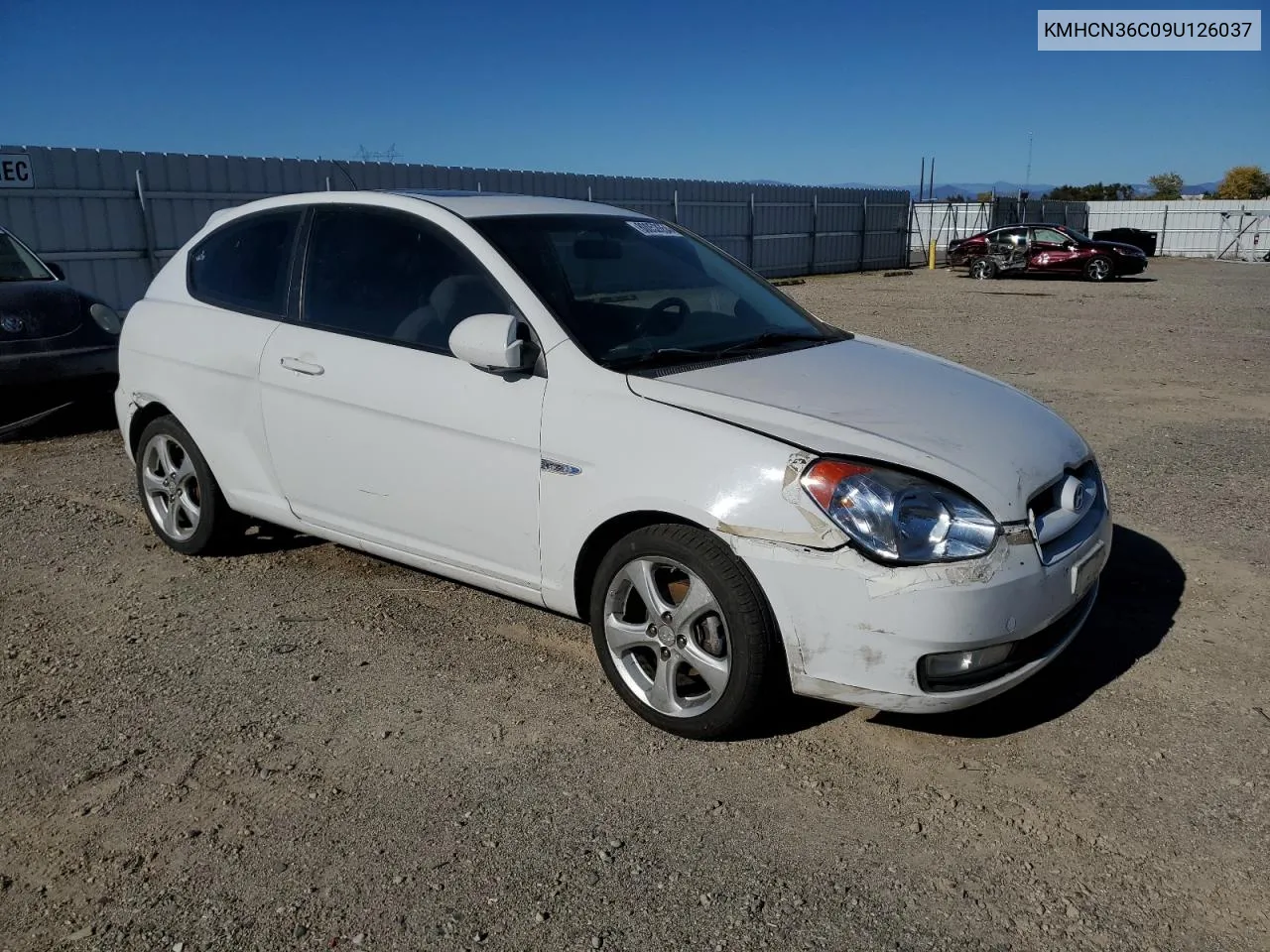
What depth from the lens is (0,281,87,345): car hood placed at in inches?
309

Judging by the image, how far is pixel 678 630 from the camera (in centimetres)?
333

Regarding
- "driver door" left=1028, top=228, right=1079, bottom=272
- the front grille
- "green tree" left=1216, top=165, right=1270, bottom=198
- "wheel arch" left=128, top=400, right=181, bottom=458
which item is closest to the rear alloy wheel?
"driver door" left=1028, top=228, right=1079, bottom=272

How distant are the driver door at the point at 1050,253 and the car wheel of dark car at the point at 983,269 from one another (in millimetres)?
993

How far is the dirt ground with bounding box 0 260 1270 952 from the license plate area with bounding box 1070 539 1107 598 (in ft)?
1.58

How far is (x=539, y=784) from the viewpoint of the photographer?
319 cm

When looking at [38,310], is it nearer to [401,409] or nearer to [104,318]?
[104,318]

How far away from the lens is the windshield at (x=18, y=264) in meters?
8.29

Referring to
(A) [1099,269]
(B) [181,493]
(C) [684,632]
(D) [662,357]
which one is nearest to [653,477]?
(C) [684,632]

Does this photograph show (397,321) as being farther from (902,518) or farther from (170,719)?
(902,518)

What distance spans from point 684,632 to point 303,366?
198cm

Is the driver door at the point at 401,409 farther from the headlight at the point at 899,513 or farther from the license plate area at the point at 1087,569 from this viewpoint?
the license plate area at the point at 1087,569

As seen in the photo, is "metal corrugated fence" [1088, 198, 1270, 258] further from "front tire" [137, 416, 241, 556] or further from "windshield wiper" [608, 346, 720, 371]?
"front tire" [137, 416, 241, 556]

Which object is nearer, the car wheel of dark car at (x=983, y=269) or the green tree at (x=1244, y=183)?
the car wheel of dark car at (x=983, y=269)

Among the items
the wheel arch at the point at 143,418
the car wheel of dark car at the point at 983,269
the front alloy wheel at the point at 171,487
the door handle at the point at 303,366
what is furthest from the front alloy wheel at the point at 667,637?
the car wheel of dark car at the point at 983,269
